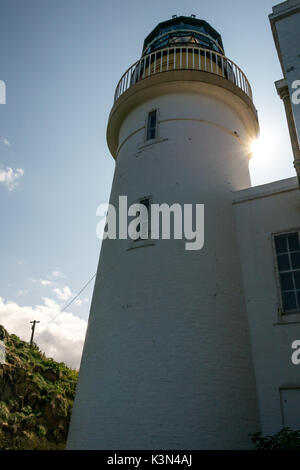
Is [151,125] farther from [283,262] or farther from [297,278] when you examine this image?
[297,278]

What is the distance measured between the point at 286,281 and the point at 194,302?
222 centimetres

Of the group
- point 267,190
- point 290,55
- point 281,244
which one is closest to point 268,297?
point 281,244

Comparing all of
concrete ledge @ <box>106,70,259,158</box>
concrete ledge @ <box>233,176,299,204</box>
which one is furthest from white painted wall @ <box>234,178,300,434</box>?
concrete ledge @ <box>106,70,259,158</box>

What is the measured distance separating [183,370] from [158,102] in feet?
25.6

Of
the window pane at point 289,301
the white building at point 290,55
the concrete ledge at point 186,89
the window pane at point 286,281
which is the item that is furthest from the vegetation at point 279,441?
the concrete ledge at point 186,89

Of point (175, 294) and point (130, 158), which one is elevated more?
point (130, 158)

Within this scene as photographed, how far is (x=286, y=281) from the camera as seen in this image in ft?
26.8

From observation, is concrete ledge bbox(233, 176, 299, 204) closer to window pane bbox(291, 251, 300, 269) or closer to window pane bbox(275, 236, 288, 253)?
window pane bbox(275, 236, 288, 253)

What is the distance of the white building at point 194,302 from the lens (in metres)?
6.91

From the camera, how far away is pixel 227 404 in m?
6.99

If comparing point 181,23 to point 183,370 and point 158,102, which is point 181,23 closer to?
point 158,102

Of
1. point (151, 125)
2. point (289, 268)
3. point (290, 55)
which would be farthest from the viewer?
point (151, 125)

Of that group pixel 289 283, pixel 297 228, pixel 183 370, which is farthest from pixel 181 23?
pixel 183 370
